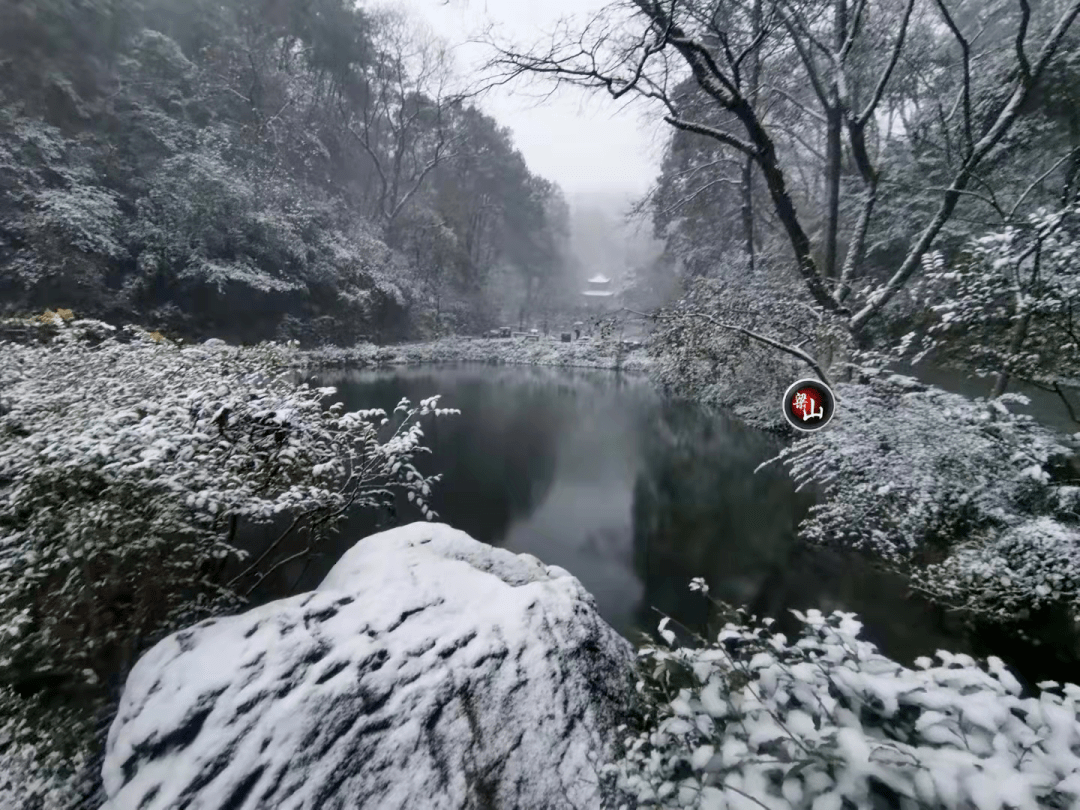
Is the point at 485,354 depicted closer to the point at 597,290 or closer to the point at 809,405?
the point at 809,405

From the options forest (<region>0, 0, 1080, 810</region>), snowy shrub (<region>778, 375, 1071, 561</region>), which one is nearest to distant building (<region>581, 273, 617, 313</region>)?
forest (<region>0, 0, 1080, 810</region>)

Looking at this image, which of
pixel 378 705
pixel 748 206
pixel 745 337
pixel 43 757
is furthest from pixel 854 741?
pixel 748 206

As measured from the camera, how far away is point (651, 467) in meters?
8.32

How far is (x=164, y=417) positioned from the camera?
9.07ft

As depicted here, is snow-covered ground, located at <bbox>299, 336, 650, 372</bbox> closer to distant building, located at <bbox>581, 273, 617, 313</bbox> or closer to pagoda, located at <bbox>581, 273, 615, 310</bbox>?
distant building, located at <bbox>581, 273, 617, 313</bbox>

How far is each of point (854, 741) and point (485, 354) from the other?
23738 millimetres

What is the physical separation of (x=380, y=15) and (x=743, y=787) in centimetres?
3373

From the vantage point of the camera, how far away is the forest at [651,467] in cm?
174

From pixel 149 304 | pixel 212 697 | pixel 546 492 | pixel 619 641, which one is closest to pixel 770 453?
pixel 546 492

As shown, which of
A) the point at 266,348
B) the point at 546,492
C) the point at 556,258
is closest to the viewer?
the point at 266,348

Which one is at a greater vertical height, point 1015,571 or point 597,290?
point 597,290

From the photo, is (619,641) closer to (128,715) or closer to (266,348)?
(128,715)

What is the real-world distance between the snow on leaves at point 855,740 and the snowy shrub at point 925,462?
3.00 metres

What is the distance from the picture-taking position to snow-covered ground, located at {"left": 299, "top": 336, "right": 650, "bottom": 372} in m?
17.5
